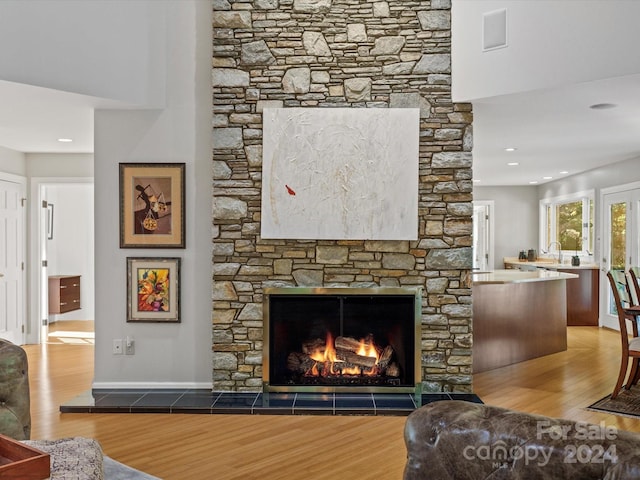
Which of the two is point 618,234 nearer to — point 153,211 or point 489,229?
point 489,229

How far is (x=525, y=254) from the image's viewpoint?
11.1 meters

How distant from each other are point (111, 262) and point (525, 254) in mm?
8762

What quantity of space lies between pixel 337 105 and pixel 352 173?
Answer: 0.57m

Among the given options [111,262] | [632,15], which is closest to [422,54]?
[632,15]

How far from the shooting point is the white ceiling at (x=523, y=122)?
13.5 ft

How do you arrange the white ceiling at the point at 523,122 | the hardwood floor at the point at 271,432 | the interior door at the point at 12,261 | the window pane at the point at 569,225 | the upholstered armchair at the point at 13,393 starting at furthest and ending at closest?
the window pane at the point at 569,225 < the interior door at the point at 12,261 < the white ceiling at the point at 523,122 < the hardwood floor at the point at 271,432 < the upholstered armchair at the point at 13,393

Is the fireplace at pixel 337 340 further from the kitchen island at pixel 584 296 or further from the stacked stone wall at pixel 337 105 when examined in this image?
the kitchen island at pixel 584 296

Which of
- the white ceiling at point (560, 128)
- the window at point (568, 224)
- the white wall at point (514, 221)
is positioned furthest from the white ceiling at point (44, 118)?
the white wall at point (514, 221)

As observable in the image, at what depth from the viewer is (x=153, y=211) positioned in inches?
182

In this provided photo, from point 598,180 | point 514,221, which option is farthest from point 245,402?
point 514,221

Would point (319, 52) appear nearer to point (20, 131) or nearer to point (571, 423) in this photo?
point (20, 131)

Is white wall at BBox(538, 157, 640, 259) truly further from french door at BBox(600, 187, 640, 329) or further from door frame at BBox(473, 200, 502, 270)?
door frame at BBox(473, 200, 502, 270)

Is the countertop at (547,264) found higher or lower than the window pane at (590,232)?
lower

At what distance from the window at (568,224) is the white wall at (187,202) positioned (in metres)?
6.77
